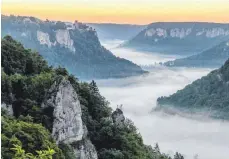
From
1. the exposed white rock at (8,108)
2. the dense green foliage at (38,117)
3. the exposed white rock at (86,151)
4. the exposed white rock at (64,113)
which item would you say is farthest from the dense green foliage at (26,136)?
the exposed white rock at (86,151)

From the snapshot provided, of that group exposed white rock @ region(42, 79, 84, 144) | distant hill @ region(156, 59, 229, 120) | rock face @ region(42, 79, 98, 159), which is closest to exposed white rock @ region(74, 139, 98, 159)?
rock face @ region(42, 79, 98, 159)

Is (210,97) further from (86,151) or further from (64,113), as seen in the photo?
(64,113)

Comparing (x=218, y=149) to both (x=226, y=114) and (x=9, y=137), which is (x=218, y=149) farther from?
(x=9, y=137)

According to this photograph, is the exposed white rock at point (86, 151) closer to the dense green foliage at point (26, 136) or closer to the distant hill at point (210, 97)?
the dense green foliage at point (26, 136)

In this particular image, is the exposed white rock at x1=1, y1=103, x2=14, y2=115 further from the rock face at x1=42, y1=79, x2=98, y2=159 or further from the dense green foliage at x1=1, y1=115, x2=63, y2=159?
the dense green foliage at x1=1, y1=115, x2=63, y2=159

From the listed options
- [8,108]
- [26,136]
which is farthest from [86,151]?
[26,136]

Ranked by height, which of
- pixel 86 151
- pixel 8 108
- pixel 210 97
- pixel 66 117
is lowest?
pixel 210 97
